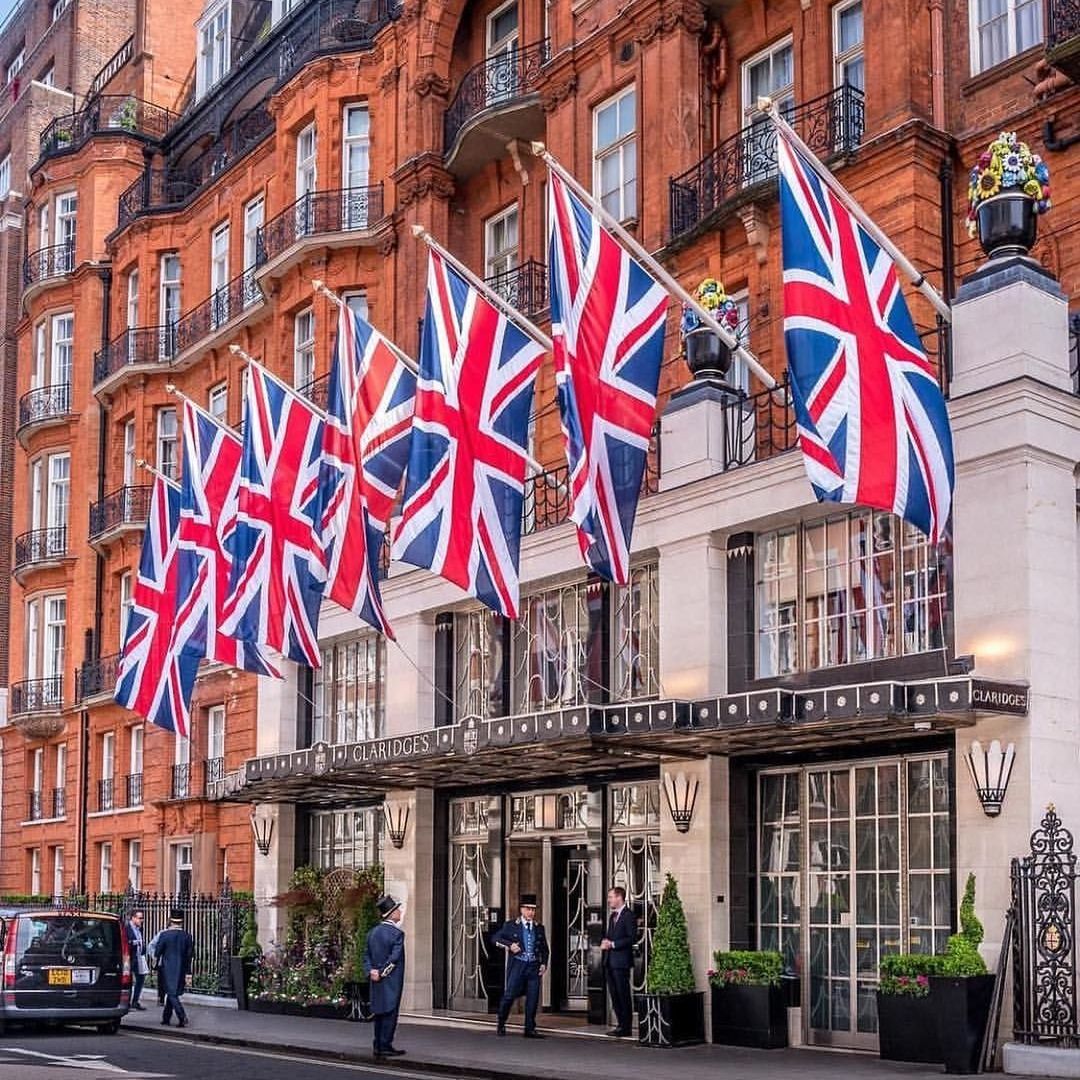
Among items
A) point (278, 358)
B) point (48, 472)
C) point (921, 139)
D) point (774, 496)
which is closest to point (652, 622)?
point (774, 496)

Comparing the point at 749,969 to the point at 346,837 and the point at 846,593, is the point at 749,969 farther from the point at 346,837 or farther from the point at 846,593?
the point at 346,837

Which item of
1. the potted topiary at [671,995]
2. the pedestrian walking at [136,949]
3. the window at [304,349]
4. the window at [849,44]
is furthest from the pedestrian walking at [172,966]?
the window at [849,44]

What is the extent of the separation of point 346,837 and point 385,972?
1070 cm

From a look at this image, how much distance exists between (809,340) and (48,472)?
34.5 meters

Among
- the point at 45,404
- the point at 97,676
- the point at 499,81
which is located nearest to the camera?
the point at 499,81

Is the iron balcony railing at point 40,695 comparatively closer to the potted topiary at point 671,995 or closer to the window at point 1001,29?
the potted topiary at point 671,995

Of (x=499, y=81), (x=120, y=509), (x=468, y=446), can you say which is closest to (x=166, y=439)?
(x=120, y=509)

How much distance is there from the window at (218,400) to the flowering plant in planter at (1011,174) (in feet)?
78.2

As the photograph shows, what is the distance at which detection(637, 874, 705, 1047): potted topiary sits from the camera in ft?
67.8

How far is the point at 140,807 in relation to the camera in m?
41.3

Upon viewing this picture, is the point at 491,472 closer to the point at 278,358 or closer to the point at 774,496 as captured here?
the point at 774,496

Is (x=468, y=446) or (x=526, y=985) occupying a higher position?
(x=468, y=446)

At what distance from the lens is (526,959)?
879 inches

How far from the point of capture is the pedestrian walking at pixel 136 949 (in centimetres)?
2858
